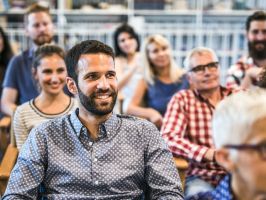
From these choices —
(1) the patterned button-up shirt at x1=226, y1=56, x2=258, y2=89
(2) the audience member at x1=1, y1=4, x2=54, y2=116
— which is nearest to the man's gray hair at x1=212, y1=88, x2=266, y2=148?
(1) the patterned button-up shirt at x1=226, y1=56, x2=258, y2=89

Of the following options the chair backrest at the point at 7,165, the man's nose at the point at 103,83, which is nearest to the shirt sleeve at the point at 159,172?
the man's nose at the point at 103,83

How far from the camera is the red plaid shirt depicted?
80.0 inches

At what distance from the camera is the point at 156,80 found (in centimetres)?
293

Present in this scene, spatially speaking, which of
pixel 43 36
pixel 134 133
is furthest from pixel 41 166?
pixel 43 36

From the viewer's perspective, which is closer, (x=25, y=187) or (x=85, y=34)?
(x=25, y=187)

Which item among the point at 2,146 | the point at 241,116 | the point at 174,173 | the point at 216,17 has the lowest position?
the point at 2,146

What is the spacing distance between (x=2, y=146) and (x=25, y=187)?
1.16m

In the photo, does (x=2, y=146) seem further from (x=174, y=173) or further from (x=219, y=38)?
(x=219, y=38)

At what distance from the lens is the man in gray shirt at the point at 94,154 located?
155 centimetres

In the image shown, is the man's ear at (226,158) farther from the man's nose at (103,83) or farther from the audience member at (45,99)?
the audience member at (45,99)

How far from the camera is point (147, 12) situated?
463cm

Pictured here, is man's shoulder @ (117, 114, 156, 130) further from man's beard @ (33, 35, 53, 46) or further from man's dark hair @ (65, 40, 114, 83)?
man's beard @ (33, 35, 53, 46)

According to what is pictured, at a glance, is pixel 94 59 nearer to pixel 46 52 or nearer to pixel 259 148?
pixel 46 52

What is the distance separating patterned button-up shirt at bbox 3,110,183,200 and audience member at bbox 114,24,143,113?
184cm
